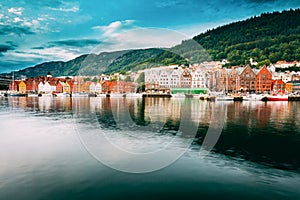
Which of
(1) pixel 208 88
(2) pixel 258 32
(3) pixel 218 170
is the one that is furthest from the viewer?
(2) pixel 258 32

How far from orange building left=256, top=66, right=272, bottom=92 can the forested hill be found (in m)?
48.5

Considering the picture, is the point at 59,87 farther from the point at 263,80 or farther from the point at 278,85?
the point at 278,85

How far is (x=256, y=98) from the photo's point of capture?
69.8 metres

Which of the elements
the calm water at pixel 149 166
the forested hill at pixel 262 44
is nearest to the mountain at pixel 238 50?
the forested hill at pixel 262 44

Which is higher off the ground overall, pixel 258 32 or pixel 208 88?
pixel 258 32

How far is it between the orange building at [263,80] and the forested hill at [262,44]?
159 ft

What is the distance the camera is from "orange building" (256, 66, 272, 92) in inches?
3984

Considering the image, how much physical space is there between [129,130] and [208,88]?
285ft

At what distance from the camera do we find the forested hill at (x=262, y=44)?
156 m

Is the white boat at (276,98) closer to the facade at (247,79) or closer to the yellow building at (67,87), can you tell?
the facade at (247,79)

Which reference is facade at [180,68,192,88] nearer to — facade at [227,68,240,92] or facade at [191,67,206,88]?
facade at [191,67,206,88]

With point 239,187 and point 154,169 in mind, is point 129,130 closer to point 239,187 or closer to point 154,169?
point 154,169

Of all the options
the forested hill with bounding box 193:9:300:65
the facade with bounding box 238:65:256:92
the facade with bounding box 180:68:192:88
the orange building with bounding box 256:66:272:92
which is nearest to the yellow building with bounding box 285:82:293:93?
the orange building with bounding box 256:66:272:92

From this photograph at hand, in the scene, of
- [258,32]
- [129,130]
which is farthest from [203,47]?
[129,130]
